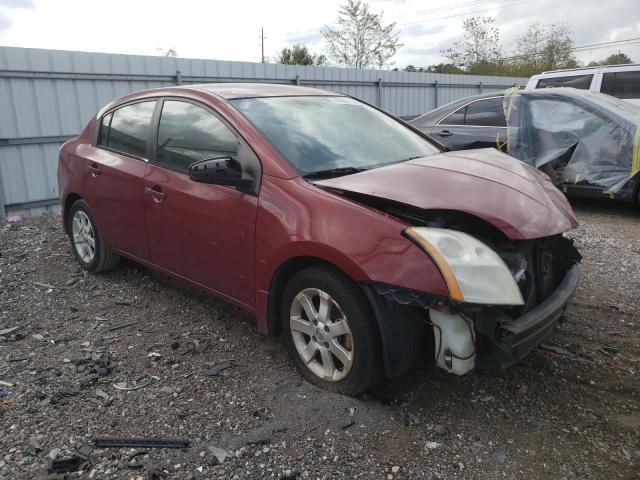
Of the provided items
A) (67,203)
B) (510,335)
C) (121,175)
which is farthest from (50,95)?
(510,335)

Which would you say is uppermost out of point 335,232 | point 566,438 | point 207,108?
point 207,108

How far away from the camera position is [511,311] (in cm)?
268

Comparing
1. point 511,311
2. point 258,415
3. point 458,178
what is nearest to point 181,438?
point 258,415

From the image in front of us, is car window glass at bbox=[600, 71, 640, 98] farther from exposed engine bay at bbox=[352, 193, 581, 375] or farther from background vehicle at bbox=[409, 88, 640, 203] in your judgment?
exposed engine bay at bbox=[352, 193, 581, 375]

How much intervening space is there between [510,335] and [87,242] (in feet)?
13.0

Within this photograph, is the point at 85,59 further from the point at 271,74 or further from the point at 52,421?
the point at 52,421

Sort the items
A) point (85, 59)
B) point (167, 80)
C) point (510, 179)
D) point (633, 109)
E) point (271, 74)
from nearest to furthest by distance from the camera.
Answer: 1. point (510, 179)
2. point (633, 109)
3. point (85, 59)
4. point (167, 80)
5. point (271, 74)

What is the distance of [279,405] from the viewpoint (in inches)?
115

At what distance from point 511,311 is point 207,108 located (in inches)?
90.8

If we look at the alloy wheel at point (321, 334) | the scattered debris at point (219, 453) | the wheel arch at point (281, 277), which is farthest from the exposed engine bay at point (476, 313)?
the scattered debris at point (219, 453)

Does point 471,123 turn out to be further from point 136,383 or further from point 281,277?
point 136,383

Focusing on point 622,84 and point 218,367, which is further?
point 622,84

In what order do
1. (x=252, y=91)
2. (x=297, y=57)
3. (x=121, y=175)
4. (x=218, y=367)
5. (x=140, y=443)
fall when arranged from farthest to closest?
(x=297, y=57) → (x=121, y=175) → (x=252, y=91) → (x=218, y=367) → (x=140, y=443)

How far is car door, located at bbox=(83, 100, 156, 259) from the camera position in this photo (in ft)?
→ 13.4
